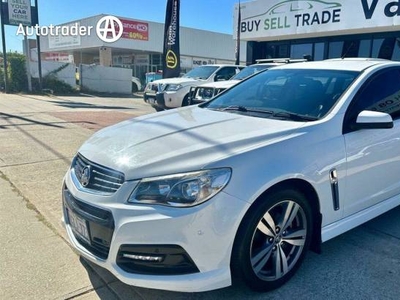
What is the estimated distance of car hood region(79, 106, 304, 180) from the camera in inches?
89.7

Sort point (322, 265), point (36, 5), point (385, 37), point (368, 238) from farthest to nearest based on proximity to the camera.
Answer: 1. point (36, 5)
2. point (385, 37)
3. point (368, 238)
4. point (322, 265)

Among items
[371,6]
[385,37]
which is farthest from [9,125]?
[385,37]

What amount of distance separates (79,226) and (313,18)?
14.1m

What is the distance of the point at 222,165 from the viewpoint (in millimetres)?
2229

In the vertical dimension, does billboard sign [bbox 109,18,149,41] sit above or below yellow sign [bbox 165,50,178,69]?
above

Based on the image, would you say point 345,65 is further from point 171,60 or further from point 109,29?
point 109,29

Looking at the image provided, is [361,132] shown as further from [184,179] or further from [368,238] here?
[184,179]

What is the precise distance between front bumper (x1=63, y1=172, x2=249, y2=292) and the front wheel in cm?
11

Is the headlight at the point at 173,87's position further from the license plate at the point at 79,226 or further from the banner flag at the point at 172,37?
the license plate at the point at 79,226

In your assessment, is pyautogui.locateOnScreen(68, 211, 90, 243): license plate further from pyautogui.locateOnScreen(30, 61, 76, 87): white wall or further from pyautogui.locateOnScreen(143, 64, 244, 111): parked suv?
pyautogui.locateOnScreen(30, 61, 76, 87): white wall

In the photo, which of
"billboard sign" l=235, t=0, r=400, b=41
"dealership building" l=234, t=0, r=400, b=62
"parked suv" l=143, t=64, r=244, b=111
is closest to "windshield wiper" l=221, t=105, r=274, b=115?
"parked suv" l=143, t=64, r=244, b=111

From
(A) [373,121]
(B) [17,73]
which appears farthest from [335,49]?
(B) [17,73]

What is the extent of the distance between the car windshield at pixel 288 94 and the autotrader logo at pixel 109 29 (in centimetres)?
2691

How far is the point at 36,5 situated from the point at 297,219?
22.3m
